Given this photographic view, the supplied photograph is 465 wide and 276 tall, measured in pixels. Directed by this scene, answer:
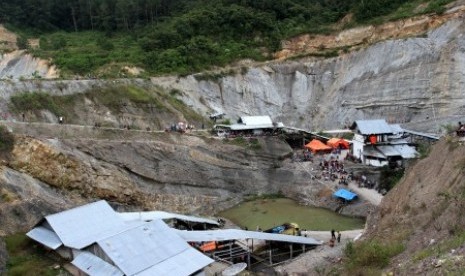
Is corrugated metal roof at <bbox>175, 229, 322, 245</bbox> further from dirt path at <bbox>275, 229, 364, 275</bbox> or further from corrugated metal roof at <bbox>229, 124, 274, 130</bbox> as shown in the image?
corrugated metal roof at <bbox>229, 124, 274, 130</bbox>

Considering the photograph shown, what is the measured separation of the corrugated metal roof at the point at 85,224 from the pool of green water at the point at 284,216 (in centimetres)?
1250

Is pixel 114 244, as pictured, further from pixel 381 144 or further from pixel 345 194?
A: pixel 381 144

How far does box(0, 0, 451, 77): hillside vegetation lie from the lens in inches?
2165

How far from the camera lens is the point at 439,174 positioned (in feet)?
78.3

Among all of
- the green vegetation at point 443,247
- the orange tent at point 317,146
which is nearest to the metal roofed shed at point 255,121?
the orange tent at point 317,146

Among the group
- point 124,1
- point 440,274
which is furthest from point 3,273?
point 124,1

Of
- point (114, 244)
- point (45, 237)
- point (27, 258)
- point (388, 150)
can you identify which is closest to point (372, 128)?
point (388, 150)

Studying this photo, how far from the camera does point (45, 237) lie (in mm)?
26391

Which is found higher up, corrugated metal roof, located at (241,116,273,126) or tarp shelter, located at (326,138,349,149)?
corrugated metal roof, located at (241,116,273,126)

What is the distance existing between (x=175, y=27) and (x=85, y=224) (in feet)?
130

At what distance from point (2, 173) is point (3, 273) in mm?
9475

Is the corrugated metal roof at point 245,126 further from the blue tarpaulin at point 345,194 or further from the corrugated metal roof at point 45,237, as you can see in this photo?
the corrugated metal roof at point 45,237

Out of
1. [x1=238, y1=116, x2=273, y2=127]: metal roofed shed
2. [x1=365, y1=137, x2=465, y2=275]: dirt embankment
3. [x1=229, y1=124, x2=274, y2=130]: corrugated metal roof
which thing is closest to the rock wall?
[x1=365, y1=137, x2=465, y2=275]: dirt embankment

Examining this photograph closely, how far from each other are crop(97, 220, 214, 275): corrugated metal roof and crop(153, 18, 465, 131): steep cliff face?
2802cm
